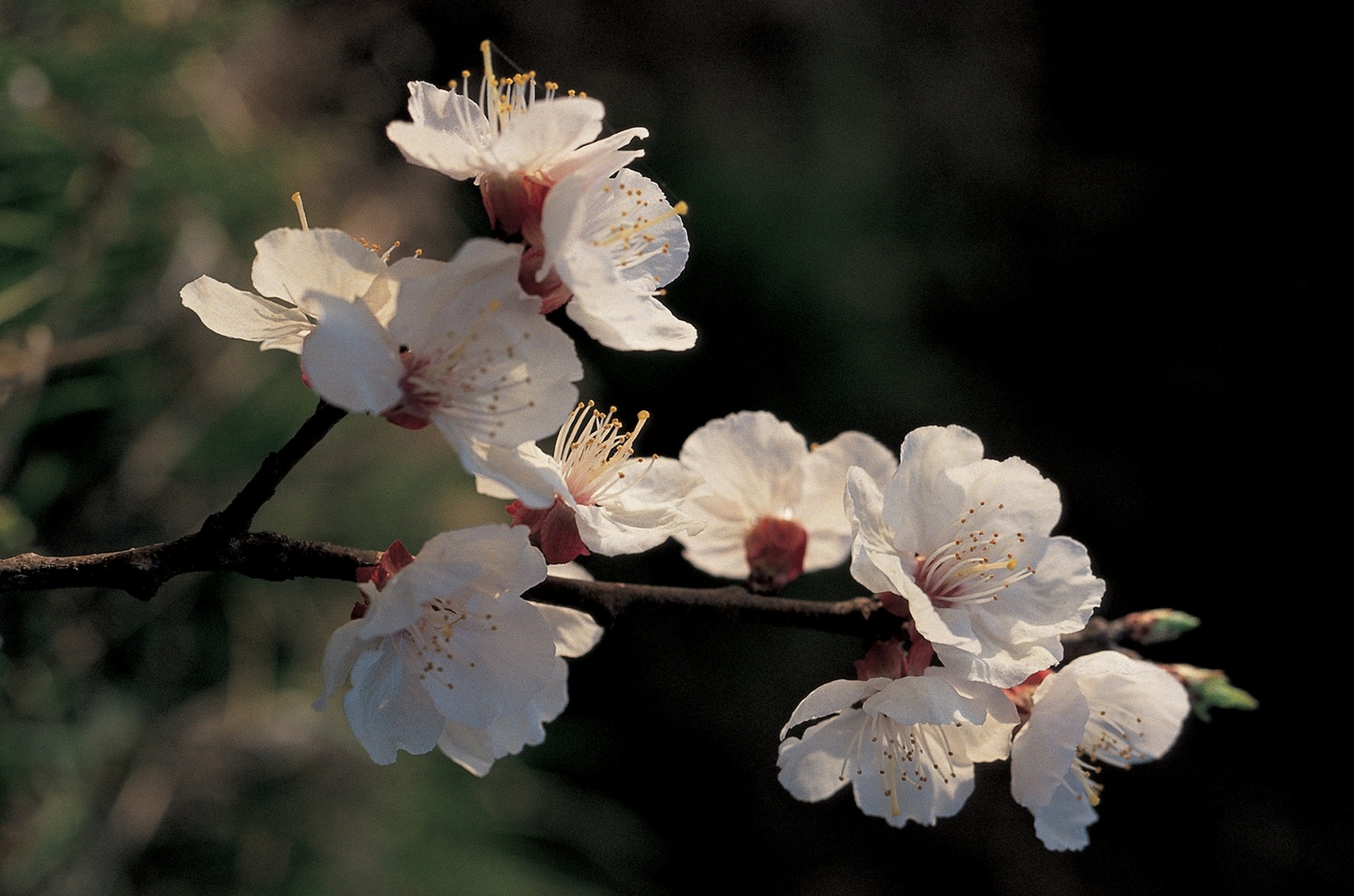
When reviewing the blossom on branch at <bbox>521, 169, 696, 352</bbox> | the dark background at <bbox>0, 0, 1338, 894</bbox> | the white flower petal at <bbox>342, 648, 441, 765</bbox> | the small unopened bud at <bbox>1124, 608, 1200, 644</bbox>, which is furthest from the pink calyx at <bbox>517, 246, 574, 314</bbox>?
the dark background at <bbox>0, 0, 1338, 894</bbox>

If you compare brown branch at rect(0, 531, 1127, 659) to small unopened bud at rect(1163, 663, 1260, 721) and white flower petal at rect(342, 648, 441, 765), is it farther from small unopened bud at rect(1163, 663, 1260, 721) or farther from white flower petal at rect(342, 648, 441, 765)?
small unopened bud at rect(1163, 663, 1260, 721)

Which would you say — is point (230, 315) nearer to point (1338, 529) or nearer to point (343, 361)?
point (343, 361)

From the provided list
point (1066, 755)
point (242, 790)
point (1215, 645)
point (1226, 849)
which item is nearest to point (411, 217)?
point (242, 790)

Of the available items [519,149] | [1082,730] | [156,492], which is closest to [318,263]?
[519,149]

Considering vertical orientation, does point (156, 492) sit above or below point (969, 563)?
below

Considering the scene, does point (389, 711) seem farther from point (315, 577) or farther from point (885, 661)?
point (885, 661)

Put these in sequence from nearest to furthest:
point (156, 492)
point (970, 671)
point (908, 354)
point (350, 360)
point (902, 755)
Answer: point (350, 360), point (970, 671), point (902, 755), point (156, 492), point (908, 354)

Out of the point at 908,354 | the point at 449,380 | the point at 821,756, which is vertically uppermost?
the point at 449,380
